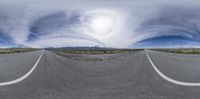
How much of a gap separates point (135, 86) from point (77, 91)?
1.56 m

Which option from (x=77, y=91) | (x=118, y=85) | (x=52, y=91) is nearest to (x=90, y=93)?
(x=77, y=91)

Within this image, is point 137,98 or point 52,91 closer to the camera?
point 137,98

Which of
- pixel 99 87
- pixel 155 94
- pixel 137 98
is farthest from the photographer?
pixel 99 87

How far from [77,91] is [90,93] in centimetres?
41

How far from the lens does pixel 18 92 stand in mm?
6438

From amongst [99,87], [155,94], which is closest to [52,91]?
[99,87]

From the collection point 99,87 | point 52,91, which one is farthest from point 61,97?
point 99,87

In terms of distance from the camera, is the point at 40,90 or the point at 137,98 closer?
the point at 137,98

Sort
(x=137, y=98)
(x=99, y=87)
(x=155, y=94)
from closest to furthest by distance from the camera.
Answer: (x=137, y=98), (x=155, y=94), (x=99, y=87)

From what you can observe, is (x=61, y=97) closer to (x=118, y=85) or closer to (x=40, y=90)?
(x=40, y=90)

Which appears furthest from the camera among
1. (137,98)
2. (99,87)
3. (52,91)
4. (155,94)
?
(99,87)

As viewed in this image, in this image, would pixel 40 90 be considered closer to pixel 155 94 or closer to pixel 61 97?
pixel 61 97

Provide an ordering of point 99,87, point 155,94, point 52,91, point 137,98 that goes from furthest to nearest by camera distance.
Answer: point 99,87 → point 52,91 → point 155,94 → point 137,98

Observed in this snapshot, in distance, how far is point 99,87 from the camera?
732 centimetres
